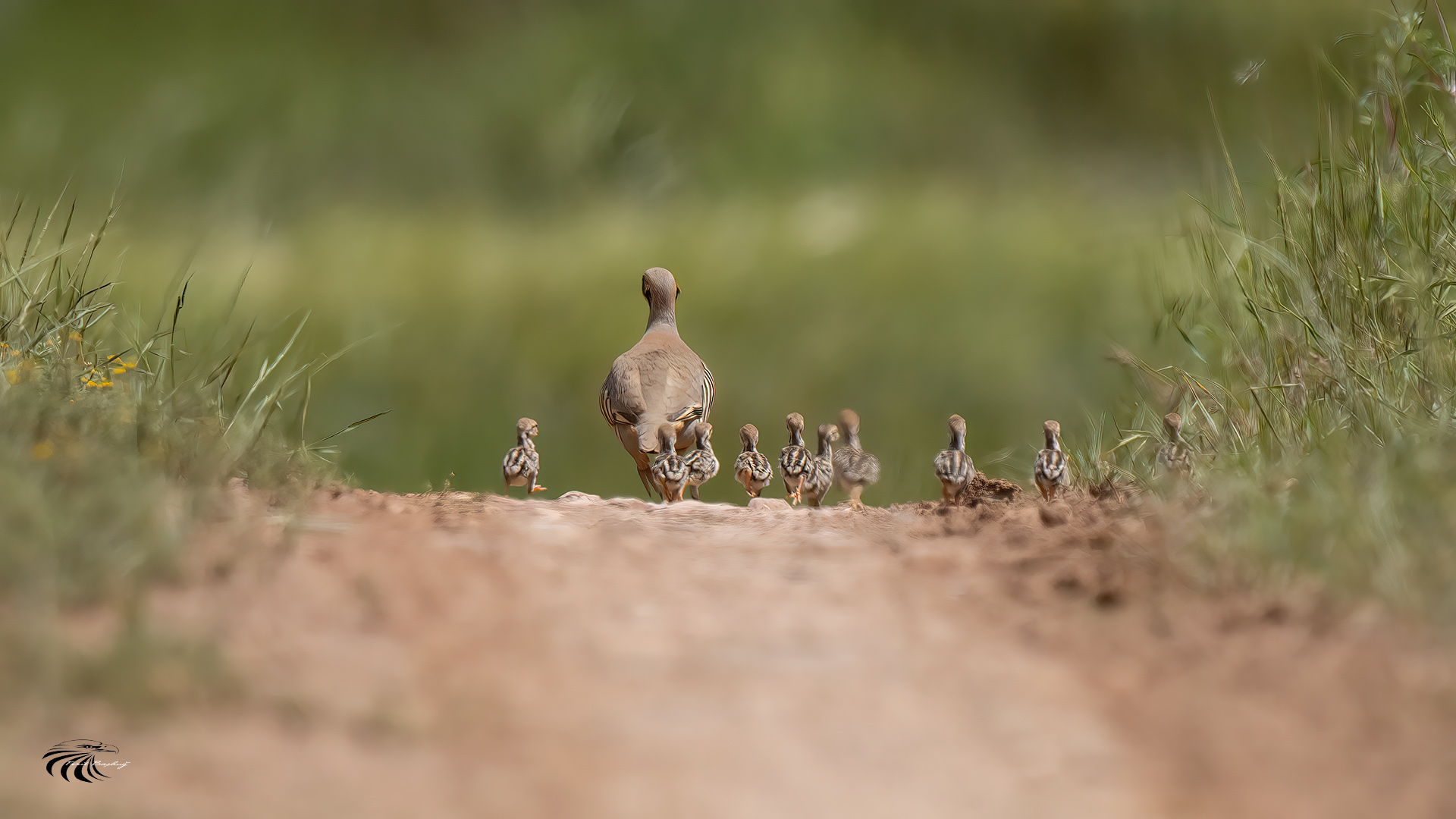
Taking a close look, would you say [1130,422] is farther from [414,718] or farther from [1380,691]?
[414,718]

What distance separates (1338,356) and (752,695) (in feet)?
10.2

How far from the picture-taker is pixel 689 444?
7.26 meters

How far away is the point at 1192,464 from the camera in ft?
15.2

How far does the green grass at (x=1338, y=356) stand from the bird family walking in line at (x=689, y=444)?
114 centimetres

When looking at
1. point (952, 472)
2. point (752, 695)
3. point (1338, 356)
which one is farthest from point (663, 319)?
point (752, 695)

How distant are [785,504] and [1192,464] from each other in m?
2.23

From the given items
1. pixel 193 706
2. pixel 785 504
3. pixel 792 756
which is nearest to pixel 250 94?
pixel 785 504

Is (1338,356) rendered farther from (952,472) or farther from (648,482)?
(648,482)

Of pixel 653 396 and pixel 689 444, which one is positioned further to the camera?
pixel 689 444

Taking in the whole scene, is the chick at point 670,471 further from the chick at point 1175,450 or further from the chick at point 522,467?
the chick at point 1175,450

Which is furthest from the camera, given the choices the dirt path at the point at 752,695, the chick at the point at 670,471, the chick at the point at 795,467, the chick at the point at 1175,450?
the chick at the point at 795,467

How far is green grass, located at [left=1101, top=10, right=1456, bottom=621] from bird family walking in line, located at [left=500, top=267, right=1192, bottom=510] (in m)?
1.14

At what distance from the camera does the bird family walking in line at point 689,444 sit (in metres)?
6.53

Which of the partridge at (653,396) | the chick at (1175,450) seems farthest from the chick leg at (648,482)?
the chick at (1175,450)
